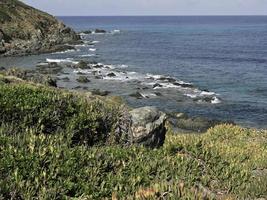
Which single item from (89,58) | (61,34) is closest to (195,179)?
(89,58)

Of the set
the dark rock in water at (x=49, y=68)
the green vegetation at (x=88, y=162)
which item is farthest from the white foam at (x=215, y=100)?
the green vegetation at (x=88, y=162)

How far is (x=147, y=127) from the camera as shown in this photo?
1329cm

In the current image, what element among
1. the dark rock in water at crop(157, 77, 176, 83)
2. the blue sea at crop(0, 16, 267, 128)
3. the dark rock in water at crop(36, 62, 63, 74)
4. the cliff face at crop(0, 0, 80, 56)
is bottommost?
the blue sea at crop(0, 16, 267, 128)

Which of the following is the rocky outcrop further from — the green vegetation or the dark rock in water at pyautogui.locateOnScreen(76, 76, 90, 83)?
the dark rock in water at pyautogui.locateOnScreen(76, 76, 90, 83)

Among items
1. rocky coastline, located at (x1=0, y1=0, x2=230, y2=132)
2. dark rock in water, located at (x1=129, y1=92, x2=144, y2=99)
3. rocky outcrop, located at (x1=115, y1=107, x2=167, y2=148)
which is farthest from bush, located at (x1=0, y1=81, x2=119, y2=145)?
dark rock in water, located at (x1=129, y1=92, x2=144, y2=99)

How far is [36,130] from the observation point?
10109 mm

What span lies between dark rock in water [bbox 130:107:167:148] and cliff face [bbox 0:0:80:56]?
72.4 metres

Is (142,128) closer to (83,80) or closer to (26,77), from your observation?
(26,77)

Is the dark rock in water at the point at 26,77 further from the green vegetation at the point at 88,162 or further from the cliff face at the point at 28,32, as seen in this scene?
the cliff face at the point at 28,32

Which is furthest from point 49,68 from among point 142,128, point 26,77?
point 142,128

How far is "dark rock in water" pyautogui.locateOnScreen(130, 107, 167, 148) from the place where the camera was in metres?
13.0

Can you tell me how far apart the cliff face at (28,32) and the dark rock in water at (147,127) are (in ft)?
238

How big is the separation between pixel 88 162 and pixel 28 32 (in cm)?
9533

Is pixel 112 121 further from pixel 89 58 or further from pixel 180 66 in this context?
pixel 89 58
